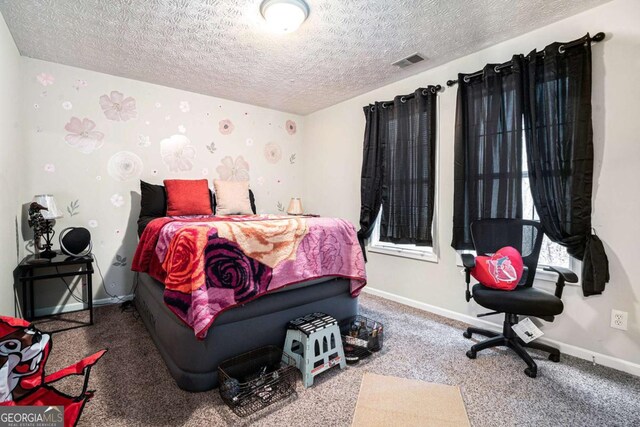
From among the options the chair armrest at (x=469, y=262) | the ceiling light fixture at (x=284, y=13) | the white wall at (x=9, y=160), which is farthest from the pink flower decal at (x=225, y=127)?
the chair armrest at (x=469, y=262)

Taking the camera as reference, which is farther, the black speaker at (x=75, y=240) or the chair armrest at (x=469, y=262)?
the black speaker at (x=75, y=240)

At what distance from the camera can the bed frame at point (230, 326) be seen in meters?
1.68

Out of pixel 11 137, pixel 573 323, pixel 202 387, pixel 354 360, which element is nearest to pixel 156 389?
pixel 202 387

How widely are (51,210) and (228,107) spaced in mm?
2208

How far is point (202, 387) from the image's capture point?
170 cm

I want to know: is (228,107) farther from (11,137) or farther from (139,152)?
(11,137)

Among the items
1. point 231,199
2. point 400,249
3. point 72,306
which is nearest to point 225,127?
point 231,199

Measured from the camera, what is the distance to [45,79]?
111 inches

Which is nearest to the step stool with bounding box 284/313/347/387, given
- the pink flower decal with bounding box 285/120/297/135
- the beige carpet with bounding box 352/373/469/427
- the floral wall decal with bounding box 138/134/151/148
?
the beige carpet with bounding box 352/373/469/427

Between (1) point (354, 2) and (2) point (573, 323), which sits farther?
(2) point (573, 323)

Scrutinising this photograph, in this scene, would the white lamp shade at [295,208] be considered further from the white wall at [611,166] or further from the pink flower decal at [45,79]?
the pink flower decal at [45,79]

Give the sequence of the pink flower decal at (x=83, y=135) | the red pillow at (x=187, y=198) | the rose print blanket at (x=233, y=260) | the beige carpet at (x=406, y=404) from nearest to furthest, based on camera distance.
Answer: the beige carpet at (x=406, y=404)
the rose print blanket at (x=233, y=260)
the pink flower decal at (x=83, y=135)
the red pillow at (x=187, y=198)

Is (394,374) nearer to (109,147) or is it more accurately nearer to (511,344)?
(511,344)

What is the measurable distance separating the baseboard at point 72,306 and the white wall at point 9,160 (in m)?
0.63
